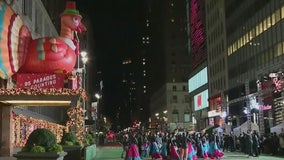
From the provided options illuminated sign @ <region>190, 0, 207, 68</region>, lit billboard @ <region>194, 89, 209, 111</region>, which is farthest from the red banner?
illuminated sign @ <region>190, 0, 207, 68</region>

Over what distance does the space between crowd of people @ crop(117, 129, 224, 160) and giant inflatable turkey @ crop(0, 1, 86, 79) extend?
26.4 ft

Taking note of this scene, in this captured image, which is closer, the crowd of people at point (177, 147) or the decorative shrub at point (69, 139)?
the decorative shrub at point (69, 139)

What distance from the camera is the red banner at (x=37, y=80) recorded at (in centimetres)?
2369

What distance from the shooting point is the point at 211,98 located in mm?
86000

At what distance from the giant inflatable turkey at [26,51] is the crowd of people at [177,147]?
26.4ft

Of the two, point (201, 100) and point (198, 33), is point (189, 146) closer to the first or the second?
point (201, 100)

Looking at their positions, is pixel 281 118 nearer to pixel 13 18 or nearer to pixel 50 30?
pixel 50 30

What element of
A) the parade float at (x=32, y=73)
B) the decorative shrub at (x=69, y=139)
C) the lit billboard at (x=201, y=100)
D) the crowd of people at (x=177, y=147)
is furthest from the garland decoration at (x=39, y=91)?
the lit billboard at (x=201, y=100)

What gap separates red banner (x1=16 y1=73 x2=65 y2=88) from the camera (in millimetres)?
23688

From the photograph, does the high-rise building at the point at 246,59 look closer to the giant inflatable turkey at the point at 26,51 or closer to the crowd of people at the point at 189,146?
the crowd of people at the point at 189,146

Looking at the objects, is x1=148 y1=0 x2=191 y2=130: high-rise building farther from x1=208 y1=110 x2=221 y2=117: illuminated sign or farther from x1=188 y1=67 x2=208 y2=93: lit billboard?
x1=208 y1=110 x2=221 y2=117: illuminated sign

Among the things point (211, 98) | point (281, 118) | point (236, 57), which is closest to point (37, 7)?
point (281, 118)

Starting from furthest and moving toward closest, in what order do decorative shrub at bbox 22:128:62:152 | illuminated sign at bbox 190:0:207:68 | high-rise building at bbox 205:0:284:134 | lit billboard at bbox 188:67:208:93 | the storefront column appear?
illuminated sign at bbox 190:0:207:68 → lit billboard at bbox 188:67:208:93 → high-rise building at bbox 205:0:284:134 → the storefront column → decorative shrub at bbox 22:128:62:152

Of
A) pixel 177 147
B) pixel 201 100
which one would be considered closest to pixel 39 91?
pixel 177 147
